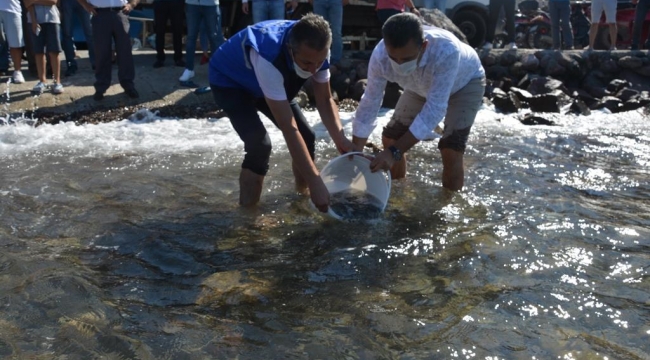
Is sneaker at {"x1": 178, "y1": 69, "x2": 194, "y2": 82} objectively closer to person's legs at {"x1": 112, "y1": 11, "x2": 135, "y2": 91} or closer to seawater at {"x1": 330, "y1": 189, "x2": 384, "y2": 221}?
person's legs at {"x1": 112, "y1": 11, "x2": 135, "y2": 91}

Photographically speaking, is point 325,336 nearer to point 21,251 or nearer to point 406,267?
point 406,267

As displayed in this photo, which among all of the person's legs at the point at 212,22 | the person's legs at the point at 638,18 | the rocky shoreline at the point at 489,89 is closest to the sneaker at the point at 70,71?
the rocky shoreline at the point at 489,89

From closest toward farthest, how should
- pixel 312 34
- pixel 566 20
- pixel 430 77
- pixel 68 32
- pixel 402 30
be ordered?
pixel 312 34 < pixel 402 30 < pixel 430 77 < pixel 68 32 < pixel 566 20

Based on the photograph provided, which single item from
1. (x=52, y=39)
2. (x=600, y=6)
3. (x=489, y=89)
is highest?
(x=600, y=6)

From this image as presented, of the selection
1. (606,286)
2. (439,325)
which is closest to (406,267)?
(439,325)

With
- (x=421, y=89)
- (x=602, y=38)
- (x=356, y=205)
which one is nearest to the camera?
(x=356, y=205)

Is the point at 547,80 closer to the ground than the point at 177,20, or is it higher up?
closer to the ground

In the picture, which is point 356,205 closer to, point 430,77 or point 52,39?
point 430,77

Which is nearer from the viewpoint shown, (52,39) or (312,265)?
(312,265)

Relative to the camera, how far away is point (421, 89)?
5273mm

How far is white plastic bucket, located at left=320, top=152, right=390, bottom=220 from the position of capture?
4996 millimetres

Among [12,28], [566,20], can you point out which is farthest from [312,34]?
[566,20]

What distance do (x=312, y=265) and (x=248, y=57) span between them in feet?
4.82

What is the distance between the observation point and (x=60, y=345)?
324 centimetres
